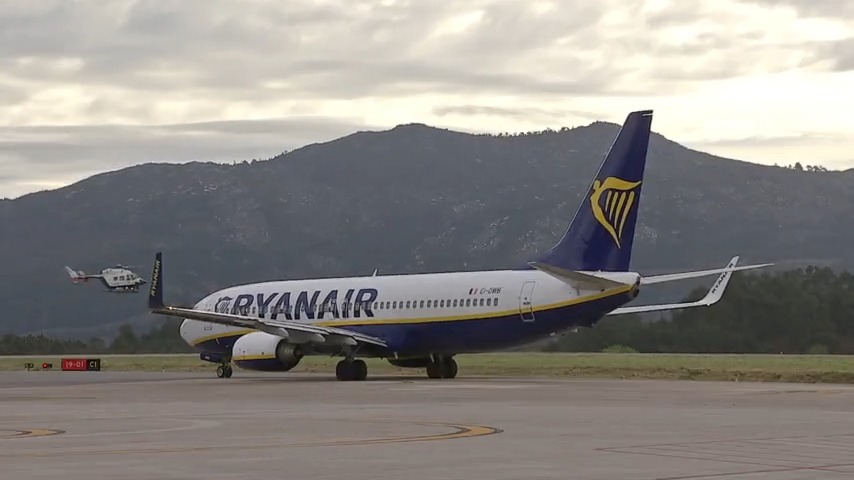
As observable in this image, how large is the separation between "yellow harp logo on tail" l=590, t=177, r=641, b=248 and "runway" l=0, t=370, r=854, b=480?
5.59 meters

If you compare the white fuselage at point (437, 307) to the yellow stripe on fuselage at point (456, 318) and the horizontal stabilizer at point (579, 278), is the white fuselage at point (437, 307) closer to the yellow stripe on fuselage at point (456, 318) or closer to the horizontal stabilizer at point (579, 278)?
the yellow stripe on fuselage at point (456, 318)

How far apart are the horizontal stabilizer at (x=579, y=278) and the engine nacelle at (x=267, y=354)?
9.81 m

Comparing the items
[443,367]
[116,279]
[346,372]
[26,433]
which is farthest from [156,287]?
[116,279]

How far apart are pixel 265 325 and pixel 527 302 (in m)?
8.38

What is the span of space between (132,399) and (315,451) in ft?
55.5

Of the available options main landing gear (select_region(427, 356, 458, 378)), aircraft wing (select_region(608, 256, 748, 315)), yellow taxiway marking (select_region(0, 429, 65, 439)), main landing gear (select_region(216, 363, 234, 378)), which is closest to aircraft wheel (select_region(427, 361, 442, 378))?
main landing gear (select_region(427, 356, 458, 378))

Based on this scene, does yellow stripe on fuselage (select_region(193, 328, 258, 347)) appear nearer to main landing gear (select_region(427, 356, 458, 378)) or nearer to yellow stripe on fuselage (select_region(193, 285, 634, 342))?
yellow stripe on fuselage (select_region(193, 285, 634, 342))

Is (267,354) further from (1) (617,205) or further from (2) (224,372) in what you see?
(1) (617,205)

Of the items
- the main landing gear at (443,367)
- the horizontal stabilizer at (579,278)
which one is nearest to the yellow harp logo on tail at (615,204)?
the horizontal stabilizer at (579,278)

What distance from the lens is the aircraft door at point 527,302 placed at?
45.6 m

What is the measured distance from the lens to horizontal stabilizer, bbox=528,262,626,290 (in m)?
43.3

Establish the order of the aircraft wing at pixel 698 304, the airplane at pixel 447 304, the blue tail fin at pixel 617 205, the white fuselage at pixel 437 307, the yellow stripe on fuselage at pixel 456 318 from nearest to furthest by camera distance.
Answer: the yellow stripe on fuselage at pixel 456 318, the blue tail fin at pixel 617 205, the airplane at pixel 447 304, the white fuselage at pixel 437 307, the aircraft wing at pixel 698 304

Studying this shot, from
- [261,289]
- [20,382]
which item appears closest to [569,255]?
[261,289]

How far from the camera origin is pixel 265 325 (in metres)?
48.6
